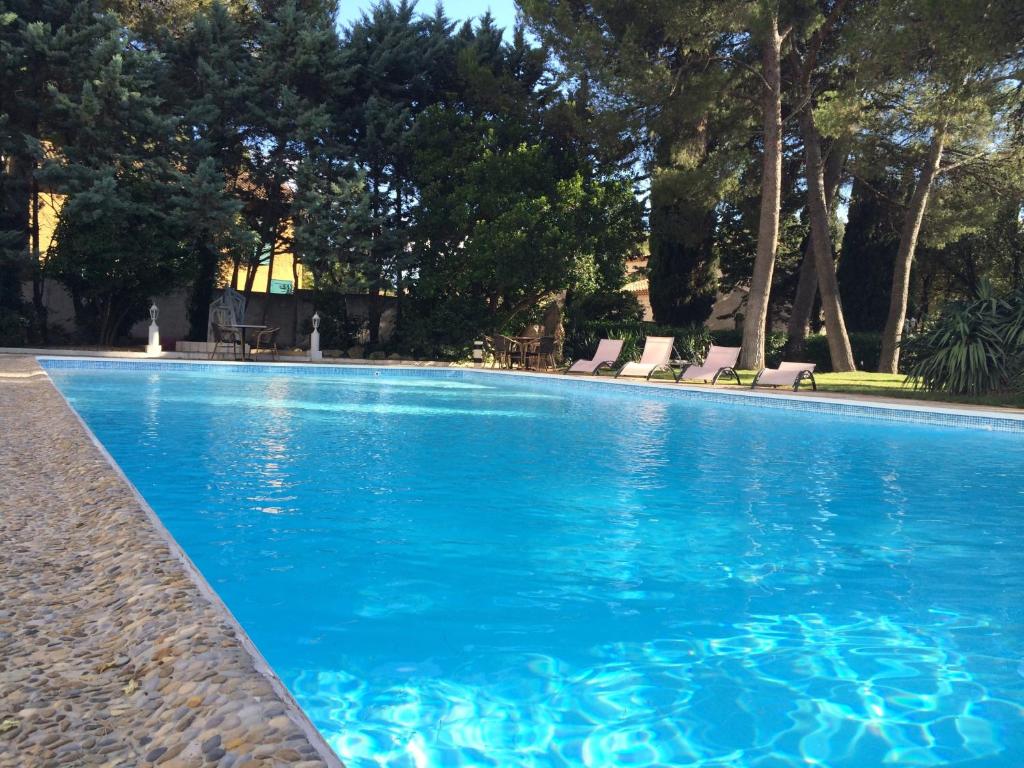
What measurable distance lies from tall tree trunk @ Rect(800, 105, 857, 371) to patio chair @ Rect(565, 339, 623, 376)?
494 centimetres

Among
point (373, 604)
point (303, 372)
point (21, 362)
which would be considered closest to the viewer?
point (373, 604)

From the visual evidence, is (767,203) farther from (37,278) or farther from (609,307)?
(37,278)

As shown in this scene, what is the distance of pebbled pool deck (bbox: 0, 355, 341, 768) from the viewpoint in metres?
2.01

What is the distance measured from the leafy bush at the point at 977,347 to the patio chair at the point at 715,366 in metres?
3.26

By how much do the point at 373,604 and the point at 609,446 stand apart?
17.6 feet

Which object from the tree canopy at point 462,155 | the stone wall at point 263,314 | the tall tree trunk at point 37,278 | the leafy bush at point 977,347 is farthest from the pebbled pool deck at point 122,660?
the stone wall at point 263,314

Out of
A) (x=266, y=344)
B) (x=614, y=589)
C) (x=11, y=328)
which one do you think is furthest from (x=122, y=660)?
(x=266, y=344)

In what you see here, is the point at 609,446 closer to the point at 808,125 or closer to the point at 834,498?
the point at 834,498

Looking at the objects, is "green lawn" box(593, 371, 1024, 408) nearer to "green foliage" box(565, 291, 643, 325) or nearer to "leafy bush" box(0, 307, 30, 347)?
"green foliage" box(565, 291, 643, 325)

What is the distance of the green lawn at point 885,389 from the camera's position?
42.6ft

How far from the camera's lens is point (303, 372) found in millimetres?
18609

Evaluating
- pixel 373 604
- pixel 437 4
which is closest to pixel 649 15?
pixel 437 4

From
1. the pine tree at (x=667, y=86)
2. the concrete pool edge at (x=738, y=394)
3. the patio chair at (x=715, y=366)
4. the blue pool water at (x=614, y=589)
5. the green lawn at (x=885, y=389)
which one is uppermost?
the pine tree at (x=667, y=86)

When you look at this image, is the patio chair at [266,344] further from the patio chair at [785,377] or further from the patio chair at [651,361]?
the patio chair at [785,377]
